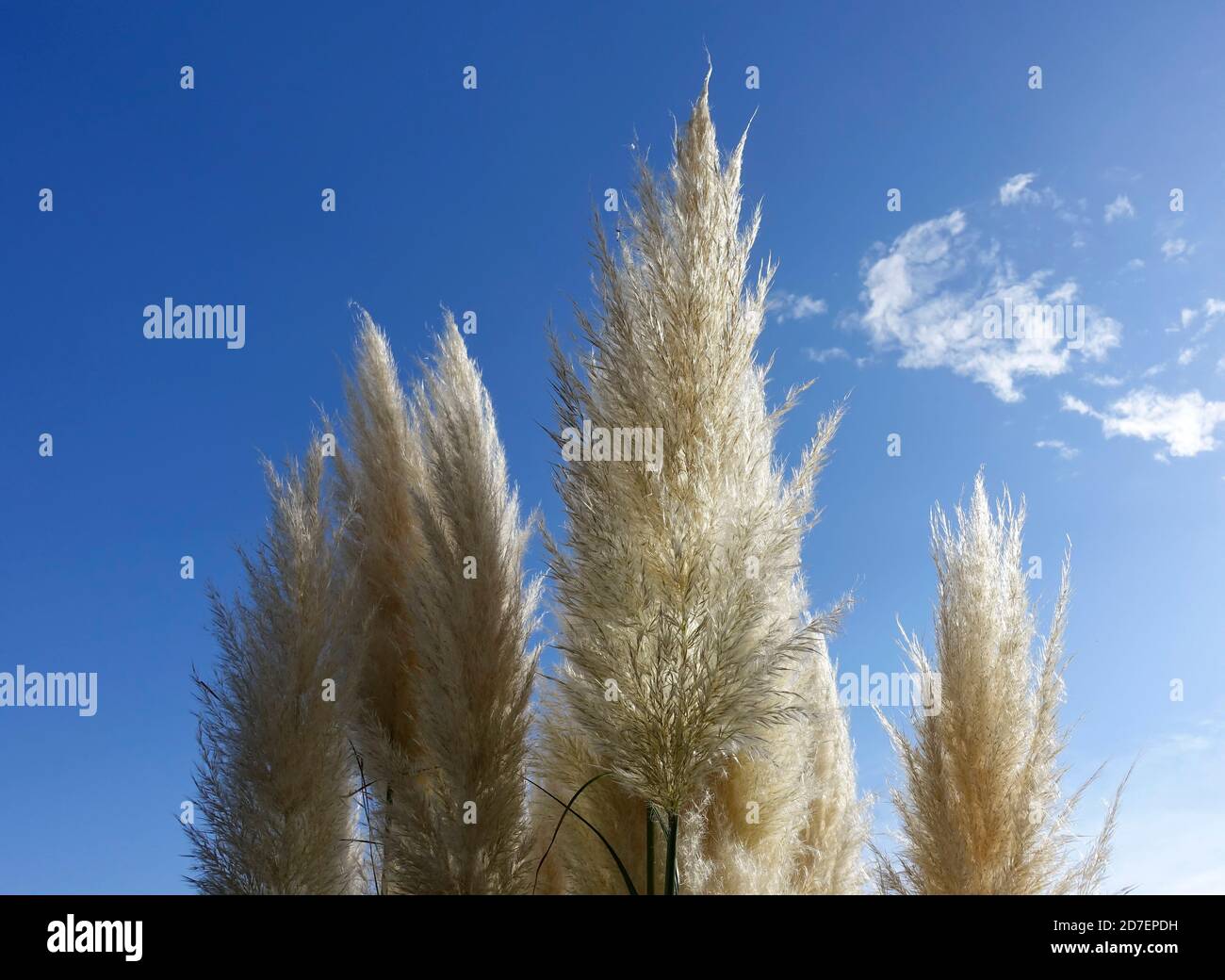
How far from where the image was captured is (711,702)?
240 cm

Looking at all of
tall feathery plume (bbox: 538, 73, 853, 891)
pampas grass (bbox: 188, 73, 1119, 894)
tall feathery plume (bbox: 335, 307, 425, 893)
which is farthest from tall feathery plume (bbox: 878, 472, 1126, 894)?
tall feathery plume (bbox: 335, 307, 425, 893)

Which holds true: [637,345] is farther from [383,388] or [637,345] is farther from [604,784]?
[383,388]

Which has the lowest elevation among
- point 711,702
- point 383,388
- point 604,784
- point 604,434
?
point 604,784

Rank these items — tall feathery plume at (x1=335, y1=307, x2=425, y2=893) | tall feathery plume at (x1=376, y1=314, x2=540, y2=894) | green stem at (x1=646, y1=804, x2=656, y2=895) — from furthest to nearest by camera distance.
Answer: tall feathery plume at (x1=335, y1=307, x2=425, y2=893)
tall feathery plume at (x1=376, y1=314, x2=540, y2=894)
green stem at (x1=646, y1=804, x2=656, y2=895)

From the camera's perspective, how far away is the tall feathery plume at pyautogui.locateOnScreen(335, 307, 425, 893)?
10.8 ft

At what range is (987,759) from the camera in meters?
3.19

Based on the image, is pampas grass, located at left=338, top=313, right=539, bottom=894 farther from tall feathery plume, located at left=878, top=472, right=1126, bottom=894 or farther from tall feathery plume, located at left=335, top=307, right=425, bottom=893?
tall feathery plume, located at left=878, top=472, right=1126, bottom=894

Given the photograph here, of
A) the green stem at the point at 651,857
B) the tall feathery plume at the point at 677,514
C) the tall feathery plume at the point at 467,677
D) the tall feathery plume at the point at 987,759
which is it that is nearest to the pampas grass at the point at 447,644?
the tall feathery plume at the point at 467,677

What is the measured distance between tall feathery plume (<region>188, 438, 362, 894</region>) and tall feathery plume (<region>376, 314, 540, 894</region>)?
0.22 meters

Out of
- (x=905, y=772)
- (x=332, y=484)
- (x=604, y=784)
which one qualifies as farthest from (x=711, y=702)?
(x=332, y=484)
